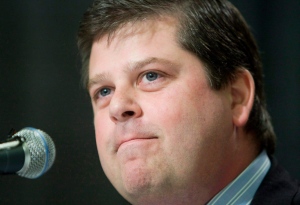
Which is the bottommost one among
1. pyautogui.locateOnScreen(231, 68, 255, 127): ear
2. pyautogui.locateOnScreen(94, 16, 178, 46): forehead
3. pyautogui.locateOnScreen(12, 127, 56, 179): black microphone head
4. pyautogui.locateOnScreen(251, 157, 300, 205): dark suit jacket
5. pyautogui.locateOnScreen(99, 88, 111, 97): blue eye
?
pyautogui.locateOnScreen(251, 157, 300, 205): dark suit jacket

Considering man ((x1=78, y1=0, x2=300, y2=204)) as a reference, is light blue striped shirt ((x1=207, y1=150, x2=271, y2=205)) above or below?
below

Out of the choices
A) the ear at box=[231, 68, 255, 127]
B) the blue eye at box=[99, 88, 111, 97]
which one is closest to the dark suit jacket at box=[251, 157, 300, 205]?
the ear at box=[231, 68, 255, 127]

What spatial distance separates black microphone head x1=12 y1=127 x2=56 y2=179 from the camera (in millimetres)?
1636

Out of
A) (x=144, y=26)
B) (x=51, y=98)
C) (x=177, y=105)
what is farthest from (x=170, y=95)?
(x=51, y=98)

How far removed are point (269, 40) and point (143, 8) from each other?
Answer: 1190 millimetres

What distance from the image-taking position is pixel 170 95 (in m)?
1.93

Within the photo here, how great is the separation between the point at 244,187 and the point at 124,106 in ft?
1.89

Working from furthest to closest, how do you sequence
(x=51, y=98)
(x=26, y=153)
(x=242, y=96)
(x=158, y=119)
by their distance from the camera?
(x=51, y=98), (x=242, y=96), (x=158, y=119), (x=26, y=153)

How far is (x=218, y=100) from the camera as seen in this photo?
202 cm

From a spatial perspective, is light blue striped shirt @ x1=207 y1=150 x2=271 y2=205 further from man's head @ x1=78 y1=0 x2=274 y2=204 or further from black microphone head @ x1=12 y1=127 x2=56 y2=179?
black microphone head @ x1=12 y1=127 x2=56 y2=179

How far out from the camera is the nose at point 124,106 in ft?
6.21

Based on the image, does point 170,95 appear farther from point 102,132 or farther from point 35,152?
point 35,152

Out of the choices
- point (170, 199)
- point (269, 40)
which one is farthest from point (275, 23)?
point (170, 199)

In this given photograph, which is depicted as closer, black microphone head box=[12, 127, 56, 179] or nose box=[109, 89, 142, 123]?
black microphone head box=[12, 127, 56, 179]
